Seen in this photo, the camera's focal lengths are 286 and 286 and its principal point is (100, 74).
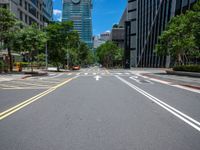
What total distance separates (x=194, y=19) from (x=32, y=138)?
94.5 feet

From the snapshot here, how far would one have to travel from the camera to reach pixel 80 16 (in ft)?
555

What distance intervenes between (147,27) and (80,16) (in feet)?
298

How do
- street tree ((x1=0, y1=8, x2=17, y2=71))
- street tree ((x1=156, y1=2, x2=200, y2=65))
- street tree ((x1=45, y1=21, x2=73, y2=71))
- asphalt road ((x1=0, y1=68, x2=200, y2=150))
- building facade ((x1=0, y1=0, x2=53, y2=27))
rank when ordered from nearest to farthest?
asphalt road ((x1=0, y1=68, x2=200, y2=150)) < street tree ((x1=0, y1=8, x2=17, y2=71)) < street tree ((x1=156, y1=2, x2=200, y2=65)) < street tree ((x1=45, y1=21, x2=73, y2=71)) < building facade ((x1=0, y1=0, x2=53, y2=27))

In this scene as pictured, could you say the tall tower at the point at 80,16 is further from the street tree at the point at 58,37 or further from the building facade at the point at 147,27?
the street tree at the point at 58,37

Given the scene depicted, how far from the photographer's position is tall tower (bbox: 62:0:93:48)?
549ft

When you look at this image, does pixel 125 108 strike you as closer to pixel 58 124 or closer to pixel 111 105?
pixel 111 105

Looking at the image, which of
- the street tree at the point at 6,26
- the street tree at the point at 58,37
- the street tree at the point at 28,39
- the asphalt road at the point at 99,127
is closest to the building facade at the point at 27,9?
the street tree at the point at 58,37

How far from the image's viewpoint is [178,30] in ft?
127

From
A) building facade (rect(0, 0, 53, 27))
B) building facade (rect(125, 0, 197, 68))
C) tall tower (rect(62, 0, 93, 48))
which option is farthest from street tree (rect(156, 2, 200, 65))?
tall tower (rect(62, 0, 93, 48))

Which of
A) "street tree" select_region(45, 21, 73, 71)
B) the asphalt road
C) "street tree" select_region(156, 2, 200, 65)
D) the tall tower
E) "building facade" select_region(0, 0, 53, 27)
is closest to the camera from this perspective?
the asphalt road

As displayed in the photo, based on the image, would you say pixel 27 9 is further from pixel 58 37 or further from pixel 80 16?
pixel 80 16

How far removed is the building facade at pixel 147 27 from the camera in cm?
6481

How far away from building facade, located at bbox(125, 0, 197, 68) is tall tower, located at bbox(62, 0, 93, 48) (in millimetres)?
65676

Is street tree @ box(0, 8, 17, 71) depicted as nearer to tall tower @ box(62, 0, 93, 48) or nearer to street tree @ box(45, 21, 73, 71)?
street tree @ box(45, 21, 73, 71)
